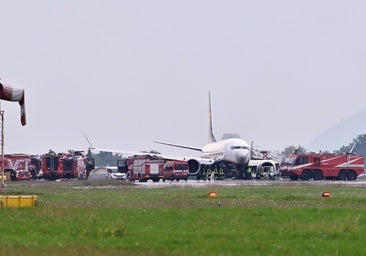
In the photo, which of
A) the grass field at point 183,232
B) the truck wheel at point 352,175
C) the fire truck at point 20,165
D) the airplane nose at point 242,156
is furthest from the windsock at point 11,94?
the airplane nose at point 242,156

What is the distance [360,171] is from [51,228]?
3784 inches

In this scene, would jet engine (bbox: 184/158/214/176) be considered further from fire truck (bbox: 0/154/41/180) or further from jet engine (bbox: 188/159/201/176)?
fire truck (bbox: 0/154/41/180)

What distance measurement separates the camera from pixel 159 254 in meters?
24.9

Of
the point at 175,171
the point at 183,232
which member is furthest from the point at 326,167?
the point at 183,232

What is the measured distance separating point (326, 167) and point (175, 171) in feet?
53.3

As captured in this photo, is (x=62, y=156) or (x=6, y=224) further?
(x=62, y=156)

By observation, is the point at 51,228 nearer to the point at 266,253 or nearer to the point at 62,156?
the point at 266,253

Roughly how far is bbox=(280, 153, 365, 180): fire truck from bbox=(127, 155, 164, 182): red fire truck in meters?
14.0

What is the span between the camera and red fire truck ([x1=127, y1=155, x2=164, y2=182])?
125250 millimetres

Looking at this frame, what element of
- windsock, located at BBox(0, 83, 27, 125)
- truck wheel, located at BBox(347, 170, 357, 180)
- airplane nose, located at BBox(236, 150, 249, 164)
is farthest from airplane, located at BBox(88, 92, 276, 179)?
windsock, located at BBox(0, 83, 27, 125)

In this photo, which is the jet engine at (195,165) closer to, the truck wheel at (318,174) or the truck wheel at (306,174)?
the truck wheel at (306,174)

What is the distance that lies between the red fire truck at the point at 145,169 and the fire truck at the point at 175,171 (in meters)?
0.79

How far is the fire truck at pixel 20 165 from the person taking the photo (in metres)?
120

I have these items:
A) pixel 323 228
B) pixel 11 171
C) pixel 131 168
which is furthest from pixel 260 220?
pixel 131 168
